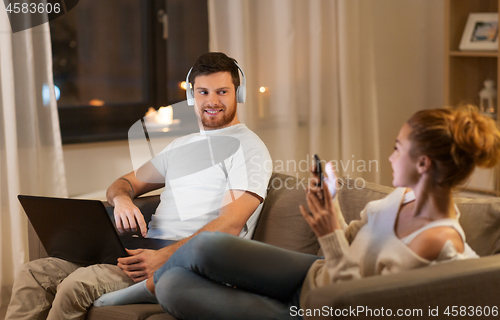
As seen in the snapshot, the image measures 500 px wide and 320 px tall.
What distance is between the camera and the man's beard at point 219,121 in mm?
1711

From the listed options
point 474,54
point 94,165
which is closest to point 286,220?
point 94,165

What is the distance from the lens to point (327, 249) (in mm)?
1034

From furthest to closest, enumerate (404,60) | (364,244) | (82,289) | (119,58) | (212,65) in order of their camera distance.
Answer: (404,60) → (119,58) → (212,65) → (82,289) → (364,244)

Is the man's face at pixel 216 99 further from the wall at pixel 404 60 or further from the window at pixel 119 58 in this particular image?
the wall at pixel 404 60

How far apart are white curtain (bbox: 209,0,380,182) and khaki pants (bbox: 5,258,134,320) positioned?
1276 mm

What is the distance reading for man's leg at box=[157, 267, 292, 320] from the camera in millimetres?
1163

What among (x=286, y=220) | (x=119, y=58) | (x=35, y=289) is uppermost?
(x=119, y=58)

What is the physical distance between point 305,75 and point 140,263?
63.2 inches

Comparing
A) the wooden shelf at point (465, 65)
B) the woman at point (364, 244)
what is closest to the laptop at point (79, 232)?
the woman at point (364, 244)

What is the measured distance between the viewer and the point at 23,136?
2.18m

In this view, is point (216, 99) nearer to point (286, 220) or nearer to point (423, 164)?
point (286, 220)

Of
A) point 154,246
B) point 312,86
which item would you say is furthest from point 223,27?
point 154,246

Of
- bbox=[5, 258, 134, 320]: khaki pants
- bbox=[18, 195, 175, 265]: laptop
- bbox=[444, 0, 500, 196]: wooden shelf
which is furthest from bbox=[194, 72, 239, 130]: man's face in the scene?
bbox=[444, 0, 500, 196]: wooden shelf

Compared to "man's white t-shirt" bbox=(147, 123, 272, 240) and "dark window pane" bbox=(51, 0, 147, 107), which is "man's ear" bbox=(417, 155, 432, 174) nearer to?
"man's white t-shirt" bbox=(147, 123, 272, 240)
